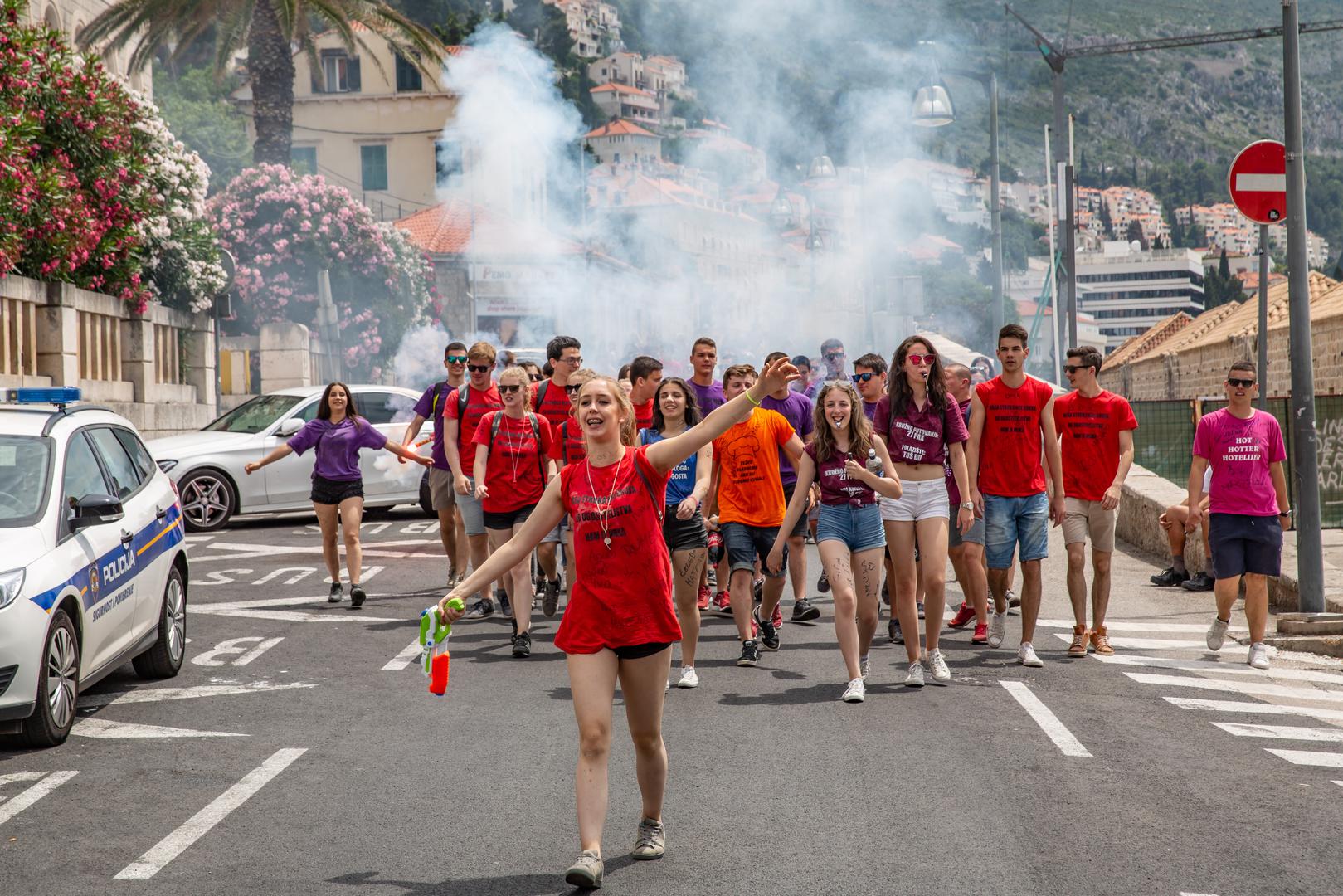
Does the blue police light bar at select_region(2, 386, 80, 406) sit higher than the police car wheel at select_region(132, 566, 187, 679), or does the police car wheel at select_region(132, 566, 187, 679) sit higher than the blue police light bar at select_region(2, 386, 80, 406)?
the blue police light bar at select_region(2, 386, 80, 406)

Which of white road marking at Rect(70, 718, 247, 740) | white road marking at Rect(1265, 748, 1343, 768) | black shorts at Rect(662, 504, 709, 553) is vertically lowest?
white road marking at Rect(1265, 748, 1343, 768)

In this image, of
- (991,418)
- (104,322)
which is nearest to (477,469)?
(991,418)

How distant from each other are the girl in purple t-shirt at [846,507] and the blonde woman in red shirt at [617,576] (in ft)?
10.5

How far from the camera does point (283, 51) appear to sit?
31328mm

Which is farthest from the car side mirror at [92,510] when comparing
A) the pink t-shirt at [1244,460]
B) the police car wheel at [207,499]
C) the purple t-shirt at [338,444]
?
the police car wheel at [207,499]

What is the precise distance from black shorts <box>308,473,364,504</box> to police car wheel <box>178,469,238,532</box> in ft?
19.6

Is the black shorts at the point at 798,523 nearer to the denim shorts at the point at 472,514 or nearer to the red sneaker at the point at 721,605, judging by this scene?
the red sneaker at the point at 721,605

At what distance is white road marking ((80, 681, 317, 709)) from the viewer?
28.6 feet

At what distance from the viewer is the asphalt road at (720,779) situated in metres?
5.46

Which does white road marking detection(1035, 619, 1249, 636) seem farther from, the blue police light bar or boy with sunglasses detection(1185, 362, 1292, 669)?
the blue police light bar

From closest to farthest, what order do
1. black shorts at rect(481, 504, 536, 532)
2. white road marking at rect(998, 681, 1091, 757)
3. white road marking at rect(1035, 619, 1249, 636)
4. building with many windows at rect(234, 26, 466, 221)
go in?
1. white road marking at rect(998, 681, 1091, 757)
2. black shorts at rect(481, 504, 536, 532)
3. white road marking at rect(1035, 619, 1249, 636)
4. building with many windows at rect(234, 26, 466, 221)

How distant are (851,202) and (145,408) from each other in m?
66.9

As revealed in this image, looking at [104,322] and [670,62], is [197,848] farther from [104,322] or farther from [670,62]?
[670,62]

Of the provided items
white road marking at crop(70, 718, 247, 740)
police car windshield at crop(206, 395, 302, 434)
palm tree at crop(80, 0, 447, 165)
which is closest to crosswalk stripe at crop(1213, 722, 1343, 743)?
white road marking at crop(70, 718, 247, 740)
